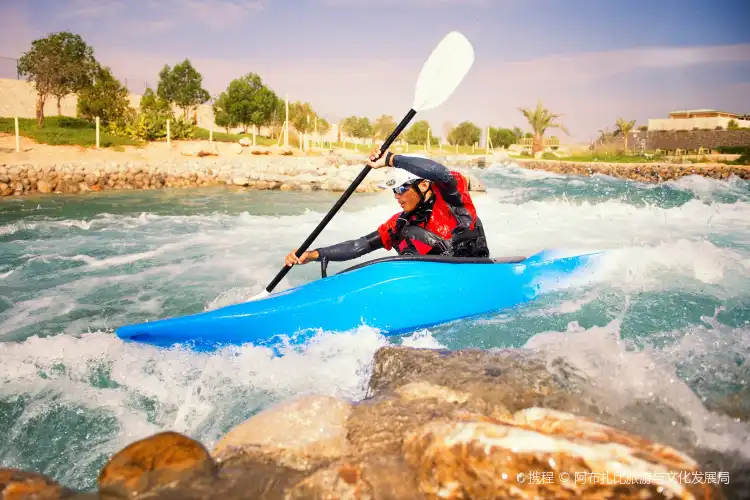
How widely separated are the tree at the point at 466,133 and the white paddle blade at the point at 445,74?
4911 cm

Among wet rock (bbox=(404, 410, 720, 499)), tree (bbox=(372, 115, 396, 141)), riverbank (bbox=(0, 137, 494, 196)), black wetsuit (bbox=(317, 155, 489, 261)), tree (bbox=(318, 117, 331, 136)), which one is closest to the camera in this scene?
wet rock (bbox=(404, 410, 720, 499))

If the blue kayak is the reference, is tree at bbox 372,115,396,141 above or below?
above

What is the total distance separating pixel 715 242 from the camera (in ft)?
23.8

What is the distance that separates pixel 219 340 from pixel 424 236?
150cm

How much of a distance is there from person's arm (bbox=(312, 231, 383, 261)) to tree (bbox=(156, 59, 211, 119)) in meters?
29.4

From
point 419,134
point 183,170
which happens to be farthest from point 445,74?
point 419,134

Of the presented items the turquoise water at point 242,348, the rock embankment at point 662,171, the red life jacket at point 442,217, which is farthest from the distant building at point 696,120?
the red life jacket at point 442,217

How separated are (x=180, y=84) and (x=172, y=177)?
19327mm

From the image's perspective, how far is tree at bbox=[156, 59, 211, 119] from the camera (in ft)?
97.0

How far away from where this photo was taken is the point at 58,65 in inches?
834

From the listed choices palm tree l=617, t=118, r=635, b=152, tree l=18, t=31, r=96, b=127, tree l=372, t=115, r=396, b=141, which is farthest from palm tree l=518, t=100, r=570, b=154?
tree l=18, t=31, r=96, b=127

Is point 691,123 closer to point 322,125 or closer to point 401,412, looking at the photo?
point 322,125

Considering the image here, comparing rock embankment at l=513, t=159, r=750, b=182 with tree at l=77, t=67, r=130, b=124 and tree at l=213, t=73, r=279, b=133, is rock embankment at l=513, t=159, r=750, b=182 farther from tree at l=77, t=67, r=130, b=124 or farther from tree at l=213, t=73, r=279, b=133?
tree at l=77, t=67, r=130, b=124

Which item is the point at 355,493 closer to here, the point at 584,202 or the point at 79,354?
the point at 79,354
